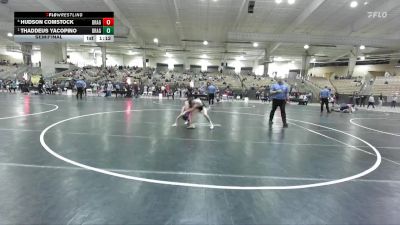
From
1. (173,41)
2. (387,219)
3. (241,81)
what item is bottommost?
(387,219)

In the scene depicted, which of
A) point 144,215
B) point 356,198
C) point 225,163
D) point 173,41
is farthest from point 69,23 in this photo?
point 173,41

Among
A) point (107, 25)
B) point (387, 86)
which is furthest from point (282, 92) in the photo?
point (387, 86)

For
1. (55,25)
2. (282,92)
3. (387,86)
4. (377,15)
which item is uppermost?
(377,15)

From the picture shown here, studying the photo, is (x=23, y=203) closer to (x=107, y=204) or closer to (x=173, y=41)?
(x=107, y=204)

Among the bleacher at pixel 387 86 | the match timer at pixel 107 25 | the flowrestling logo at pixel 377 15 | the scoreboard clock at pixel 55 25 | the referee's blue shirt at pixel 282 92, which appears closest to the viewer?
the referee's blue shirt at pixel 282 92

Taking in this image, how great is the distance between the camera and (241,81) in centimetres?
4131

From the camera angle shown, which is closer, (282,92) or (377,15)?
(282,92)

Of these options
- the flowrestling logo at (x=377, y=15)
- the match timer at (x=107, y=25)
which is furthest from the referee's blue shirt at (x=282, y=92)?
the flowrestling logo at (x=377, y=15)

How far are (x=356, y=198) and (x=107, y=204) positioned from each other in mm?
3118

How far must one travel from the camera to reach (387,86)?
122 feet

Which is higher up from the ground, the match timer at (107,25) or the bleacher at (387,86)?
the match timer at (107,25)

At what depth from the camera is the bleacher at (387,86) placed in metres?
35.9

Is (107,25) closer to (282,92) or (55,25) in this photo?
(55,25)

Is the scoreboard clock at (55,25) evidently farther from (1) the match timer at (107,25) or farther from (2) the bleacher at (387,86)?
(2) the bleacher at (387,86)
